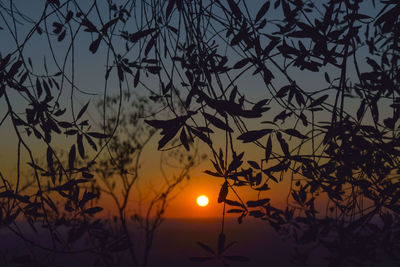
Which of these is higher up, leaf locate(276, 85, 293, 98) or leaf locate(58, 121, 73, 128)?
leaf locate(276, 85, 293, 98)

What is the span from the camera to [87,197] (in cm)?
323

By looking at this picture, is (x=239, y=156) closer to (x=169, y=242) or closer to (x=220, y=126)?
(x=220, y=126)

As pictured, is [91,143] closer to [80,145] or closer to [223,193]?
[80,145]

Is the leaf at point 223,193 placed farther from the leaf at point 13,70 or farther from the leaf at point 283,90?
the leaf at point 13,70

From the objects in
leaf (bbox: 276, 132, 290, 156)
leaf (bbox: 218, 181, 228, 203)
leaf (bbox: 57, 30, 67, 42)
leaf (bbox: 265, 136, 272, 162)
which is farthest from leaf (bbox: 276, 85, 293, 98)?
leaf (bbox: 57, 30, 67, 42)

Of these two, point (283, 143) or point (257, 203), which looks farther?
point (257, 203)

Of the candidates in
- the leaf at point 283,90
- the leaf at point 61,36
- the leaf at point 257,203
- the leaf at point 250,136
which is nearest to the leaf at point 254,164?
the leaf at point 257,203

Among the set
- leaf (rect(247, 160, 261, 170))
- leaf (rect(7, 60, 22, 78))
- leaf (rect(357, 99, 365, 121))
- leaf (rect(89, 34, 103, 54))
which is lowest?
leaf (rect(247, 160, 261, 170))

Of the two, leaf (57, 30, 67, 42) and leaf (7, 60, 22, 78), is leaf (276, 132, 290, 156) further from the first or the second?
leaf (57, 30, 67, 42)

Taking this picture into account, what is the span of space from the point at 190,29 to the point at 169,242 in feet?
143

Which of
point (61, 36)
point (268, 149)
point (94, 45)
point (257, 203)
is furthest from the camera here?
point (61, 36)

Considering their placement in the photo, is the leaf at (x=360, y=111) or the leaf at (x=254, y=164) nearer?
the leaf at (x=254, y=164)

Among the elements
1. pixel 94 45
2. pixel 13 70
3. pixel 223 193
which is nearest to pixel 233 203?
pixel 223 193

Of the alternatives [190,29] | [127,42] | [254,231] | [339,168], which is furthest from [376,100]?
[254,231]
